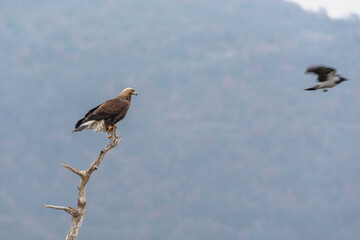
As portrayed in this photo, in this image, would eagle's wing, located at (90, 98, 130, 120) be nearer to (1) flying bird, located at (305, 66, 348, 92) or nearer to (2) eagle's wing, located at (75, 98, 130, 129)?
(2) eagle's wing, located at (75, 98, 130, 129)

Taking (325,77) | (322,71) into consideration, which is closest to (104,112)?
(322,71)

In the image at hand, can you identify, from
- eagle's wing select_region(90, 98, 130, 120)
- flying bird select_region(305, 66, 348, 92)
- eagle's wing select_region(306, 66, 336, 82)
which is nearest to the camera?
eagle's wing select_region(90, 98, 130, 120)

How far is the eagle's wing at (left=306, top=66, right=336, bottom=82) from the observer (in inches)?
702

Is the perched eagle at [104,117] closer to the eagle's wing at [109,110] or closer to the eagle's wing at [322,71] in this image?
the eagle's wing at [109,110]

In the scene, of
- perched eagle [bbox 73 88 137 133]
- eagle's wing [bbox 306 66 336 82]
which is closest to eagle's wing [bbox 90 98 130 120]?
perched eagle [bbox 73 88 137 133]

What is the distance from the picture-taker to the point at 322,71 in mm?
18469

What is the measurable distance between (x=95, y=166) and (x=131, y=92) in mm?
4128

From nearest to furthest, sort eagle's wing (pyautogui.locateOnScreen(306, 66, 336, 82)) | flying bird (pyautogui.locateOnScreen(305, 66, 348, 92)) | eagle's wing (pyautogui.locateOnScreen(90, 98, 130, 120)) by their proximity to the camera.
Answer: eagle's wing (pyautogui.locateOnScreen(90, 98, 130, 120))
eagle's wing (pyautogui.locateOnScreen(306, 66, 336, 82))
flying bird (pyautogui.locateOnScreen(305, 66, 348, 92))

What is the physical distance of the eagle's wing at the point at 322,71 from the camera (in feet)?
58.5

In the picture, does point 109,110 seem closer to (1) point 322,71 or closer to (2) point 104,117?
(2) point 104,117

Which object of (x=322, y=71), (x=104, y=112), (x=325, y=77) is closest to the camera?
(x=104, y=112)

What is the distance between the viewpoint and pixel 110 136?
57.0 ft

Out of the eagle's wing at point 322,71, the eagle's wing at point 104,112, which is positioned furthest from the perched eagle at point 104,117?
the eagle's wing at point 322,71

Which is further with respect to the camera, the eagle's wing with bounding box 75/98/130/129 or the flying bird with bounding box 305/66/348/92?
the flying bird with bounding box 305/66/348/92
